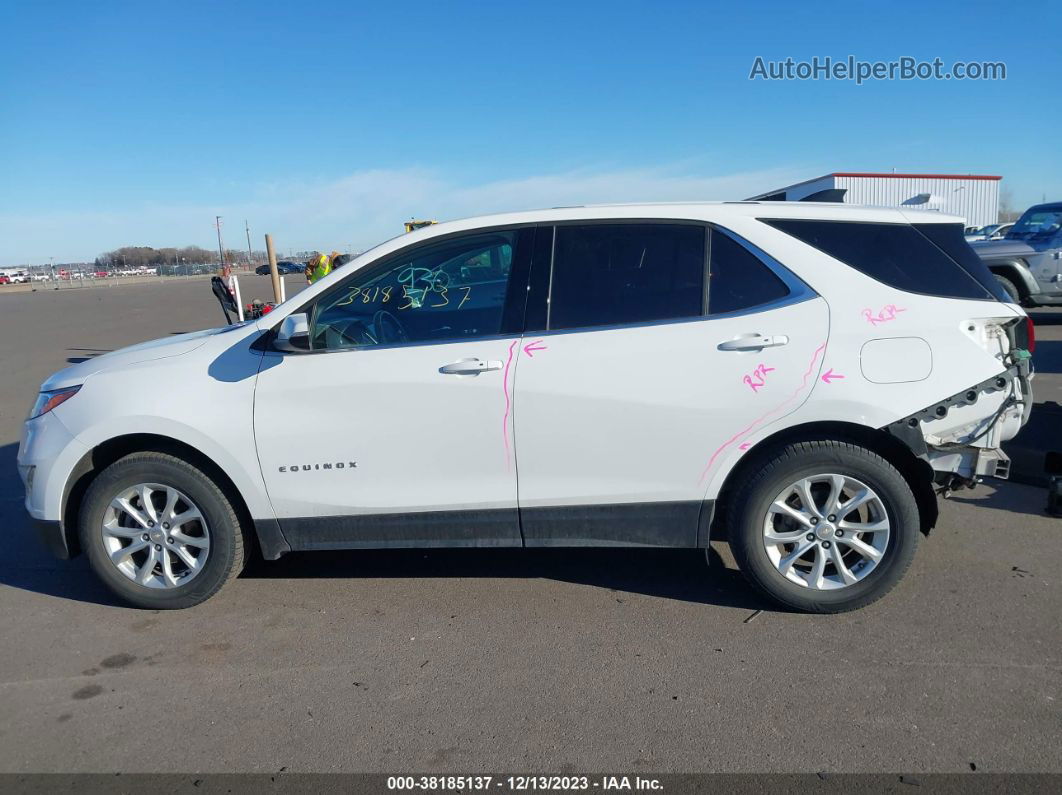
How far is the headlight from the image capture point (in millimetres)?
4020

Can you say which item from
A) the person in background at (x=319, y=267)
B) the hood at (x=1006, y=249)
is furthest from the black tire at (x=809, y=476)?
the person in background at (x=319, y=267)

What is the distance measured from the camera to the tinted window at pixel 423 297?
12.7 ft

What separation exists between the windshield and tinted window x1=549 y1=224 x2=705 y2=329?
1175 centimetres

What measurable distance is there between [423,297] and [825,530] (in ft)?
7.42

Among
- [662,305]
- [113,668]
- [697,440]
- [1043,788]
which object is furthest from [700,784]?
[113,668]

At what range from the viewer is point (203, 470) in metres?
3.97

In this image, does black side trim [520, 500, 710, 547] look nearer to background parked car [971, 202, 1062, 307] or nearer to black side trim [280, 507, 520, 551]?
black side trim [280, 507, 520, 551]

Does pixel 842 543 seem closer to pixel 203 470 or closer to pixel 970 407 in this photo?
pixel 970 407

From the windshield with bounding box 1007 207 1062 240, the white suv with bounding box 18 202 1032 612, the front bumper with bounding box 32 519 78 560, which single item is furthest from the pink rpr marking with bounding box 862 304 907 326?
the windshield with bounding box 1007 207 1062 240

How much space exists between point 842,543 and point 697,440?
33.6 inches

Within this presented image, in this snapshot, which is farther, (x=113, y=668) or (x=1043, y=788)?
(x=113, y=668)

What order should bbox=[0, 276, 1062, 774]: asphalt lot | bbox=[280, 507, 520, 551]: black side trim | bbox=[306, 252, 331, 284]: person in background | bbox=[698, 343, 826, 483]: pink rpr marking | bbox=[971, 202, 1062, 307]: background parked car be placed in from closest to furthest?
bbox=[0, 276, 1062, 774]: asphalt lot → bbox=[698, 343, 826, 483]: pink rpr marking → bbox=[280, 507, 520, 551]: black side trim → bbox=[971, 202, 1062, 307]: background parked car → bbox=[306, 252, 331, 284]: person in background

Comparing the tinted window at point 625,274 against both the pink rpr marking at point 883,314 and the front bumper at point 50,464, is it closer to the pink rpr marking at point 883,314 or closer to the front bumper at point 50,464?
the pink rpr marking at point 883,314

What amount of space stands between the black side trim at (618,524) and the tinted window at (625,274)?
2.86ft
